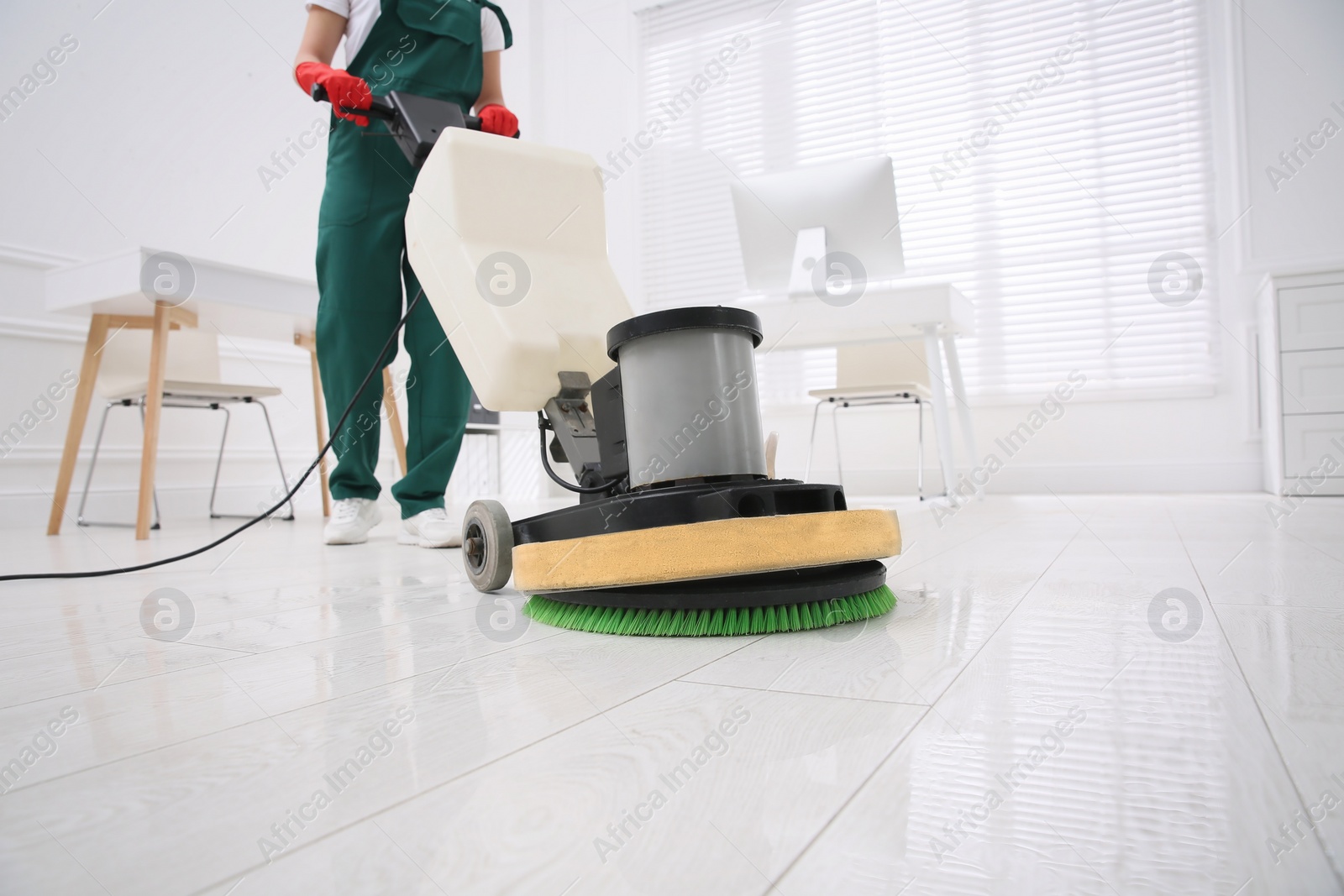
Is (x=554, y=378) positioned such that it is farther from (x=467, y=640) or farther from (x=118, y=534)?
(x=118, y=534)

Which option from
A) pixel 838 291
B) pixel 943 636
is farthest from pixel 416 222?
pixel 838 291

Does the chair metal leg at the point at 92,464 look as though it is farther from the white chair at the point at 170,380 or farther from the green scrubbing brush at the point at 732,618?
the green scrubbing brush at the point at 732,618

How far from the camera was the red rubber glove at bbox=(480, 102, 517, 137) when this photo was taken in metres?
1.34

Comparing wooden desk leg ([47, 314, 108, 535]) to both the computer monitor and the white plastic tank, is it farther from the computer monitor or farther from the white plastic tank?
the computer monitor

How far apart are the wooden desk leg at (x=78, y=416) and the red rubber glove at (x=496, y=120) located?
154 centimetres

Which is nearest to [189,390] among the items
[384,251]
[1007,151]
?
[384,251]

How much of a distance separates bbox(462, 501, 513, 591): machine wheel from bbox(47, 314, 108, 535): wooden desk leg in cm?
176

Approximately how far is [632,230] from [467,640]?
12.4 feet

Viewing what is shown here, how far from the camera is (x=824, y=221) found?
2326mm

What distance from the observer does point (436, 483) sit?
70.2 inches

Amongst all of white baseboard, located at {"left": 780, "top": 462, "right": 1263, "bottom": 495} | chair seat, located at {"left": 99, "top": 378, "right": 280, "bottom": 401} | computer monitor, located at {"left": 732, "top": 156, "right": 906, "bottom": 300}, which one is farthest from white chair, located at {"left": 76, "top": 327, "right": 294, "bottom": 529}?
white baseboard, located at {"left": 780, "top": 462, "right": 1263, "bottom": 495}

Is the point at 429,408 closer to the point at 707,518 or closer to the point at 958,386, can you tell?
the point at 707,518

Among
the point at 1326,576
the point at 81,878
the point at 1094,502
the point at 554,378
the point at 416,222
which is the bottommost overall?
the point at 1094,502

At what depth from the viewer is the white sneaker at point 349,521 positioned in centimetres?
178
